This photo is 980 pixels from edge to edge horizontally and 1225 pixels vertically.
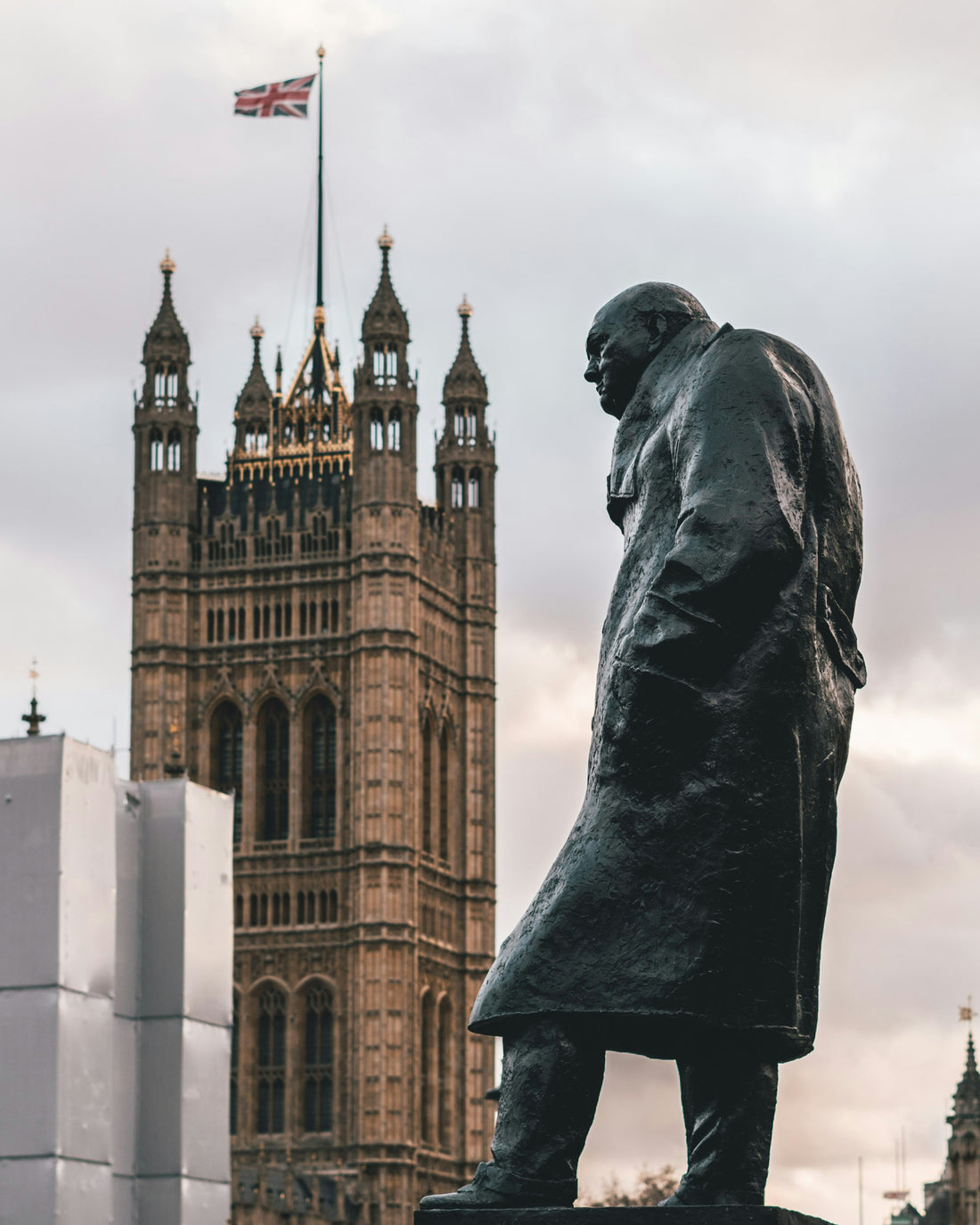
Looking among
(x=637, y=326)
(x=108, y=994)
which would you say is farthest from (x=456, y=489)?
(x=637, y=326)

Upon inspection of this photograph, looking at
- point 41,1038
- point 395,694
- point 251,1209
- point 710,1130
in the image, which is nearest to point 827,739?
point 710,1130

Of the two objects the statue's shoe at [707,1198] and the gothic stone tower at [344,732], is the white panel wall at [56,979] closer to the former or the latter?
the statue's shoe at [707,1198]

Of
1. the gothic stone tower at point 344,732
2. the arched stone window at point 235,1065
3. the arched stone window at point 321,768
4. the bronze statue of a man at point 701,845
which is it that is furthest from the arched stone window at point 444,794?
the bronze statue of a man at point 701,845

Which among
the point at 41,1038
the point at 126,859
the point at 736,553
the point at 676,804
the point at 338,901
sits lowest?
the point at 676,804

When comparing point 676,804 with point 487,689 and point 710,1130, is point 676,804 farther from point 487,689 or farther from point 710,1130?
point 487,689

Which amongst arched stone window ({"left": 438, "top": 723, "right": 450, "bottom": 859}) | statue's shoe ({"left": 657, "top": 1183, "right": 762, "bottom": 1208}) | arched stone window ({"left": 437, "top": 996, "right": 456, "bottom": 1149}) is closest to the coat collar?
statue's shoe ({"left": 657, "top": 1183, "right": 762, "bottom": 1208})

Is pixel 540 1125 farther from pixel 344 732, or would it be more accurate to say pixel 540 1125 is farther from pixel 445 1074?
pixel 445 1074
